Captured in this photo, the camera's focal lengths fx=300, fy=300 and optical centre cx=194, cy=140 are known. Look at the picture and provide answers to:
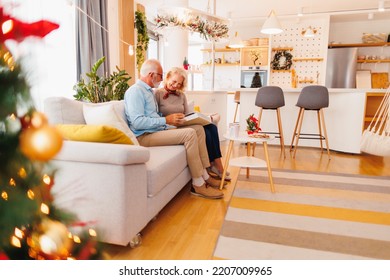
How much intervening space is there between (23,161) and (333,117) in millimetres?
4621

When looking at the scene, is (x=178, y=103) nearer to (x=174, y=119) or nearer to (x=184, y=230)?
(x=174, y=119)

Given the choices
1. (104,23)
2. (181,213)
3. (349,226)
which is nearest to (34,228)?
(181,213)

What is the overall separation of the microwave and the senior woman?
4474 mm

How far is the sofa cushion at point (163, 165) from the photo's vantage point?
1.77 m

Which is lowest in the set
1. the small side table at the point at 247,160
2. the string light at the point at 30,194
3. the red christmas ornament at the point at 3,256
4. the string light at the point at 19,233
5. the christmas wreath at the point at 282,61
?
the small side table at the point at 247,160

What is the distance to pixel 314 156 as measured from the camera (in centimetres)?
410

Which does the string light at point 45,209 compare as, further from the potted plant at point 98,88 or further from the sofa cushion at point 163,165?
the potted plant at point 98,88

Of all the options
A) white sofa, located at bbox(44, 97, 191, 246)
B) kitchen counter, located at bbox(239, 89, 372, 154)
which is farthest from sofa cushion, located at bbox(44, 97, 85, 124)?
kitchen counter, located at bbox(239, 89, 372, 154)

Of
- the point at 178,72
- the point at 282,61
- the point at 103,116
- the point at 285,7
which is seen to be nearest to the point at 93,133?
the point at 103,116

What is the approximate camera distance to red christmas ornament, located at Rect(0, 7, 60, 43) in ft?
1.25

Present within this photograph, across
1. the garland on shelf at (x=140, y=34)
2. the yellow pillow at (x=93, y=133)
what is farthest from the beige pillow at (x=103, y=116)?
the garland on shelf at (x=140, y=34)

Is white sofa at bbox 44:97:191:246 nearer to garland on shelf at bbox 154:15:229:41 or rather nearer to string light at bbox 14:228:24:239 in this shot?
string light at bbox 14:228:24:239
